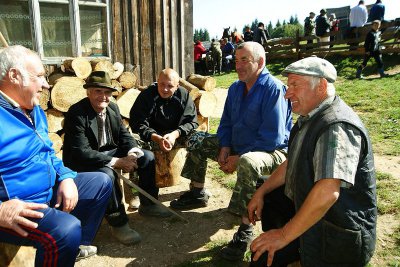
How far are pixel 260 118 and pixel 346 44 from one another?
1437cm

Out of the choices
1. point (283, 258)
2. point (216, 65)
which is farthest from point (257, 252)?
point (216, 65)

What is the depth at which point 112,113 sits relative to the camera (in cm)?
383

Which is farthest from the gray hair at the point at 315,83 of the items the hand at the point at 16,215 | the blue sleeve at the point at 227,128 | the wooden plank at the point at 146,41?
the wooden plank at the point at 146,41

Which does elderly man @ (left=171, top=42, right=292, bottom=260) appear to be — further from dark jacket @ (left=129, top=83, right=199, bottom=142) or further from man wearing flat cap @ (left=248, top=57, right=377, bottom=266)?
man wearing flat cap @ (left=248, top=57, right=377, bottom=266)

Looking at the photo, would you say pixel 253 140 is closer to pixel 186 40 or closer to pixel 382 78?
pixel 186 40

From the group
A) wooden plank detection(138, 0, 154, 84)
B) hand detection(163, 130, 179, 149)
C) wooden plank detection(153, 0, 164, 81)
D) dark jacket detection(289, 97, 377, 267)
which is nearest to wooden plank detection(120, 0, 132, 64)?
wooden plank detection(138, 0, 154, 84)

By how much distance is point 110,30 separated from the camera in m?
6.43

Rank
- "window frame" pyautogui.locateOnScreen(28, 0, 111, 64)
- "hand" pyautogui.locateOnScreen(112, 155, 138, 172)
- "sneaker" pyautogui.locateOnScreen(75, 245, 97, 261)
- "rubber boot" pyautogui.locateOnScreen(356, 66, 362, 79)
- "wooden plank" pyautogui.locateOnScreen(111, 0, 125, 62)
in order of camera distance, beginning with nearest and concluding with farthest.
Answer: "sneaker" pyautogui.locateOnScreen(75, 245, 97, 261) < "hand" pyautogui.locateOnScreen(112, 155, 138, 172) < "window frame" pyautogui.locateOnScreen(28, 0, 111, 64) < "wooden plank" pyautogui.locateOnScreen(111, 0, 125, 62) < "rubber boot" pyautogui.locateOnScreen(356, 66, 362, 79)

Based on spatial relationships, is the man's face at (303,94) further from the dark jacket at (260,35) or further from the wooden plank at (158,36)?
the dark jacket at (260,35)

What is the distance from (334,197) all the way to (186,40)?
6069mm

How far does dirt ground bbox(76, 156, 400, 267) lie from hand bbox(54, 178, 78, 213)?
0.75 meters

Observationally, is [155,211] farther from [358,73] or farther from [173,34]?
[358,73]

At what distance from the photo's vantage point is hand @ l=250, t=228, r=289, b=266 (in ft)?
6.78

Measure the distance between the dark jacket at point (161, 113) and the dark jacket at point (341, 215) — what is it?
8.32 feet
